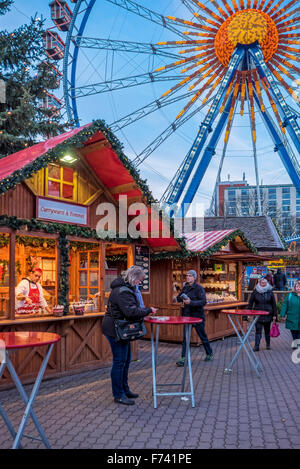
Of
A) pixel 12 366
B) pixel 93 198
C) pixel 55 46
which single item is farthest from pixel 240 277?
pixel 55 46

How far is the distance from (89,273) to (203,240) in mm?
3520

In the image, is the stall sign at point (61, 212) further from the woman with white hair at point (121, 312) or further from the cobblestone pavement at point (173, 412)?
the cobblestone pavement at point (173, 412)

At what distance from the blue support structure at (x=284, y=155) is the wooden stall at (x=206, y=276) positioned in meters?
4.58

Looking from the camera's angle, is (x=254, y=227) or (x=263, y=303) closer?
(x=263, y=303)

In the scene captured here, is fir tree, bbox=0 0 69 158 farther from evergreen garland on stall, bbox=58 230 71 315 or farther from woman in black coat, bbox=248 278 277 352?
woman in black coat, bbox=248 278 277 352

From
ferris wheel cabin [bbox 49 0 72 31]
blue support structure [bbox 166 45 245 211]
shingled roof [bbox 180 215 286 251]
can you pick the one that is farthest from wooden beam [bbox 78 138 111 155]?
ferris wheel cabin [bbox 49 0 72 31]

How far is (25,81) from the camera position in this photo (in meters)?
13.4

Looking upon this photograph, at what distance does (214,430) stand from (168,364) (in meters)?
3.45

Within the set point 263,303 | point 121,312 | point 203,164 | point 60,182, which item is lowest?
point 263,303

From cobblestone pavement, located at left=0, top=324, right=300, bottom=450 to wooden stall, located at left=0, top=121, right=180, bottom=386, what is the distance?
2.01 feet

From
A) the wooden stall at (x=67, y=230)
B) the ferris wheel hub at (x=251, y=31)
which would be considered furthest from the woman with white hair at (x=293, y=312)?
the ferris wheel hub at (x=251, y=31)

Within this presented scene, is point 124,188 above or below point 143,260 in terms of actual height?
above

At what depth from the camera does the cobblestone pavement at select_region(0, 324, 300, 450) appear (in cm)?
402

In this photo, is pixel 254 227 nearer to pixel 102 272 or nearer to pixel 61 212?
pixel 102 272
